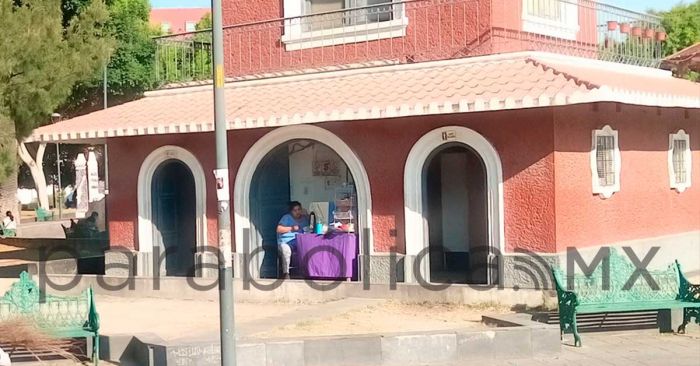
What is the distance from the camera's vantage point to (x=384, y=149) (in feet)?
46.2

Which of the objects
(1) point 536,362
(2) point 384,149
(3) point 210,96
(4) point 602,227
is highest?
(3) point 210,96

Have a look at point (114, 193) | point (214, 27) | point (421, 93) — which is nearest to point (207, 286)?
point (114, 193)

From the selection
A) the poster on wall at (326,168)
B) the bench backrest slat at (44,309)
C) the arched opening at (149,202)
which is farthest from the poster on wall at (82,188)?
the bench backrest slat at (44,309)

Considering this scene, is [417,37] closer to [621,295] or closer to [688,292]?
[621,295]

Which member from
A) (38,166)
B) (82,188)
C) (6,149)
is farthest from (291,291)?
(38,166)

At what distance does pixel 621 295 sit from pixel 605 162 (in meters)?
3.38

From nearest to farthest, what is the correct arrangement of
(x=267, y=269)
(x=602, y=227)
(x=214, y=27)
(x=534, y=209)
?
1. (x=214, y=27)
2. (x=534, y=209)
3. (x=602, y=227)
4. (x=267, y=269)

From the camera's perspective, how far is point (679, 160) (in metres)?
16.5

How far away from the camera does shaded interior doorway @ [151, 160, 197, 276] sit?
1670cm

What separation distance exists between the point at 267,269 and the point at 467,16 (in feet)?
17.5

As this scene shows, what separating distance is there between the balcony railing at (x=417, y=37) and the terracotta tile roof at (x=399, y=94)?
16.4 inches

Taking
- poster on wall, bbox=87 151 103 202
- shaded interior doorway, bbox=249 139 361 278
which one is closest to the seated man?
shaded interior doorway, bbox=249 139 361 278

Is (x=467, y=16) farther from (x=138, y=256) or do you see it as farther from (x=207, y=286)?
(x=138, y=256)

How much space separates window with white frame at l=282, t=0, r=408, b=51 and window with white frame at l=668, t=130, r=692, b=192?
509cm
